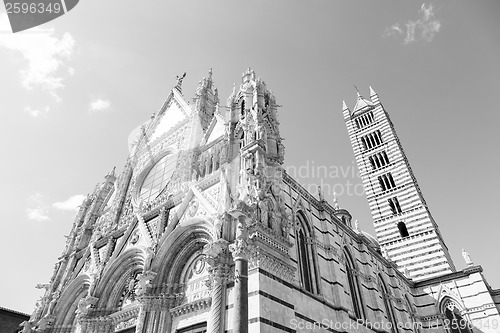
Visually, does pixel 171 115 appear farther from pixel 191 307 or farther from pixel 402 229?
pixel 402 229

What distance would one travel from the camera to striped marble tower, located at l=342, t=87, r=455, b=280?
87.6 feet

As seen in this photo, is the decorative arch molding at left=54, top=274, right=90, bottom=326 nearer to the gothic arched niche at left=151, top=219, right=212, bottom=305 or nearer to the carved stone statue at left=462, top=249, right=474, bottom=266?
the gothic arched niche at left=151, top=219, right=212, bottom=305

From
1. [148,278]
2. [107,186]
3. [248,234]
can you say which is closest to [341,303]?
[248,234]

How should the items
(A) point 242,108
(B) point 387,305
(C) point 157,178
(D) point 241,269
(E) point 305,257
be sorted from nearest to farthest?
(D) point 241,269 → (E) point 305,257 → (A) point 242,108 → (B) point 387,305 → (C) point 157,178

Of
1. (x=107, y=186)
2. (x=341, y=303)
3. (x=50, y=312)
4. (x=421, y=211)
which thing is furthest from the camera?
(x=421, y=211)

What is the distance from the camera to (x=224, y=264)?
9539 mm

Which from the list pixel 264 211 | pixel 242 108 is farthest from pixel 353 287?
pixel 242 108

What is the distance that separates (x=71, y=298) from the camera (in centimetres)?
1648

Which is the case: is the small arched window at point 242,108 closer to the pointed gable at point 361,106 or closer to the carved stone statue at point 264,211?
the carved stone statue at point 264,211

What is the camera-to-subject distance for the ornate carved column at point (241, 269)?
794 cm

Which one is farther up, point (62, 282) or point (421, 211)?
point (421, 211)

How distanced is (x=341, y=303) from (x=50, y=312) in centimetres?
1411

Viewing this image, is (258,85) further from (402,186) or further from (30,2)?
(402,186)

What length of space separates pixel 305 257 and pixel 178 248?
491 centimetres
